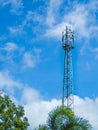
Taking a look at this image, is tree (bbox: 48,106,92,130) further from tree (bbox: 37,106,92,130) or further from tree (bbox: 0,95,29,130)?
tree (bbox: 0,95,29,130)

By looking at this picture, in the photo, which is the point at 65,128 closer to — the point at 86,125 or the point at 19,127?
the point at 86,125

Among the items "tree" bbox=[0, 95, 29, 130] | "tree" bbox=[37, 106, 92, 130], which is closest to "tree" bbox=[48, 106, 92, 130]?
"tree" bbox=[37, 106, 92, 130]

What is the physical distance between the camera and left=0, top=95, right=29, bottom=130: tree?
3678cm

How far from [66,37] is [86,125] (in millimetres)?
28793

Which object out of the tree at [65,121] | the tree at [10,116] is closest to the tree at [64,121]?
the tree at [65,121]

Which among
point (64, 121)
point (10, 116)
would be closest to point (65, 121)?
point (64, 121)

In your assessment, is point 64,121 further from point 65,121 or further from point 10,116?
point 10,116

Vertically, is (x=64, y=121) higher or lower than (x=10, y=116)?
lower

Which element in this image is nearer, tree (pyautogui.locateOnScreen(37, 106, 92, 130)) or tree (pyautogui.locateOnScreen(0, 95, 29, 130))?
tree (pyautogui.locateOnScreen(37, 106, 92, 130))

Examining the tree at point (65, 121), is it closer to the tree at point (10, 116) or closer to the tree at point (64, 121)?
the tree at point (64, 121)

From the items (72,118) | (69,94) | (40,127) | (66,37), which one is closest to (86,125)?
(72,118)

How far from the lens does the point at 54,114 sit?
21.9m

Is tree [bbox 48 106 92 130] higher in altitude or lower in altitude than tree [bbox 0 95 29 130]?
lower

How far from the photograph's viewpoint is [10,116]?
37.2 m
